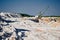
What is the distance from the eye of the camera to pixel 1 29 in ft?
42.9

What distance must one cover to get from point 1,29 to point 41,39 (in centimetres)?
324

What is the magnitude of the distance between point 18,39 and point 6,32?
140 centimetres

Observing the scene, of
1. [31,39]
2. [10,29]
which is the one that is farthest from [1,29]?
[31,39]

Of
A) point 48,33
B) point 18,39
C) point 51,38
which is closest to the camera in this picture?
point 18,39

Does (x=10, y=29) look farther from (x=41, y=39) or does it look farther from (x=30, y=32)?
(x=41, y=39)

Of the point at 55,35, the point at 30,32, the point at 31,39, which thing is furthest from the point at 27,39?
the point at 55,35

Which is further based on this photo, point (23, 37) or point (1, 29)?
point (1, 29)

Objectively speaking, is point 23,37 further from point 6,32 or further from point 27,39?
point 6,32

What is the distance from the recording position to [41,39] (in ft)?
39.2

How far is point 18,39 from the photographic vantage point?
11.5 meters

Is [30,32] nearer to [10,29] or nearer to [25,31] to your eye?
[25,31]

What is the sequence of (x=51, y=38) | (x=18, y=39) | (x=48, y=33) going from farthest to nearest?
1. (x=48, y=33)
2. (x=51, y=38)
3. (x=18, y=39)

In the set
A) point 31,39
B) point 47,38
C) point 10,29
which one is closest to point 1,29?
point 10,29

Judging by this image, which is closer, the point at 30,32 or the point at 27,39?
the point at 27,39
